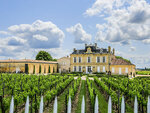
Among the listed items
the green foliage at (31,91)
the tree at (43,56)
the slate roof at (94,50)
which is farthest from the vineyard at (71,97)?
the tree at (43,56)

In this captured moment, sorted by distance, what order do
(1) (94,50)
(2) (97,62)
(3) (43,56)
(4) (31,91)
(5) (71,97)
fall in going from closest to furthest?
(5) (71,97) < (4) (31,91) < (2) (97,62) < (1) (94,50) < (3) (43,56)

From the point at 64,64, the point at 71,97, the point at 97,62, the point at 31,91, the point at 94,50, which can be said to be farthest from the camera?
the point at 64,64

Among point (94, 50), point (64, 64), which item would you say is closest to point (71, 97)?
point (94, 50)

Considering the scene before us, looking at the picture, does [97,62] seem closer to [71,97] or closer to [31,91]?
[31,91]

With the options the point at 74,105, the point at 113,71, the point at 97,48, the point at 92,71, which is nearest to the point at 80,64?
the point at 92,71

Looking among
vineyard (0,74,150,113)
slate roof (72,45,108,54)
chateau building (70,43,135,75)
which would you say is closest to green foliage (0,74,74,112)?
vineyard (0,74,150,113)

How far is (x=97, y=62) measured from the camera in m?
33.3

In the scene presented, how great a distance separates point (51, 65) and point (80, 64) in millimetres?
8584

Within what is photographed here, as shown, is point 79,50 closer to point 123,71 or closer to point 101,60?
point 101,60

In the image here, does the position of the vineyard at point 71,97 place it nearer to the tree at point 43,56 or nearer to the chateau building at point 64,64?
the chateau building at point 64,64

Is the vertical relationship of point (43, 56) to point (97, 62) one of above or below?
above

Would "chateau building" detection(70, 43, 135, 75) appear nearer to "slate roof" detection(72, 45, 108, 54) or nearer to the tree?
"slate roof" detection(72, 45, 108, 54)

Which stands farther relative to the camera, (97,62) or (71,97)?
(97,62)

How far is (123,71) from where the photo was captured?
100.0ft
